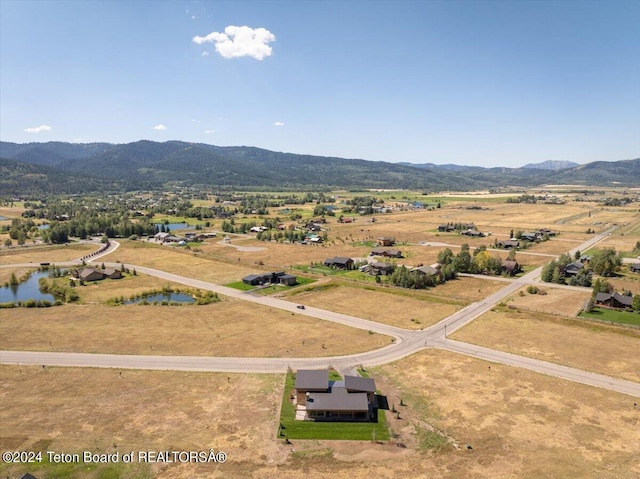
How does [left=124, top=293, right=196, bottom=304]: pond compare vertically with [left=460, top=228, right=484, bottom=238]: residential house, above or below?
below

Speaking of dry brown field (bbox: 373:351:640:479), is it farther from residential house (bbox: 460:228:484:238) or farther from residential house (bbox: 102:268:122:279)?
residential house (bbox: 460:228:484:238)

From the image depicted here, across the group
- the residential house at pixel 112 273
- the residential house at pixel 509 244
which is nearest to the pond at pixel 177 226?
the residential house at pixel 112 273

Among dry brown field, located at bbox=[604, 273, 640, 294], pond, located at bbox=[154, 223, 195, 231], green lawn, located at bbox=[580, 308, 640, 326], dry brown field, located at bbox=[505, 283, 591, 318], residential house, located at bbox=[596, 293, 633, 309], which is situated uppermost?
residential house, located at bbox=[596, 293, 633, 309]

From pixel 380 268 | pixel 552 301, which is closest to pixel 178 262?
pixel 380 268

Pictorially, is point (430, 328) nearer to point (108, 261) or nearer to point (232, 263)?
point (232, 263)

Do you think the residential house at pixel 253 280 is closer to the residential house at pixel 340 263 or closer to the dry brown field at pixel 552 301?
the residential house at pixel 340 263

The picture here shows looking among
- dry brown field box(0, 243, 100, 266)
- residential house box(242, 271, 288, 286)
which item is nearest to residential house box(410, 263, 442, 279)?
residential house box(242, 271, 288, 286)
